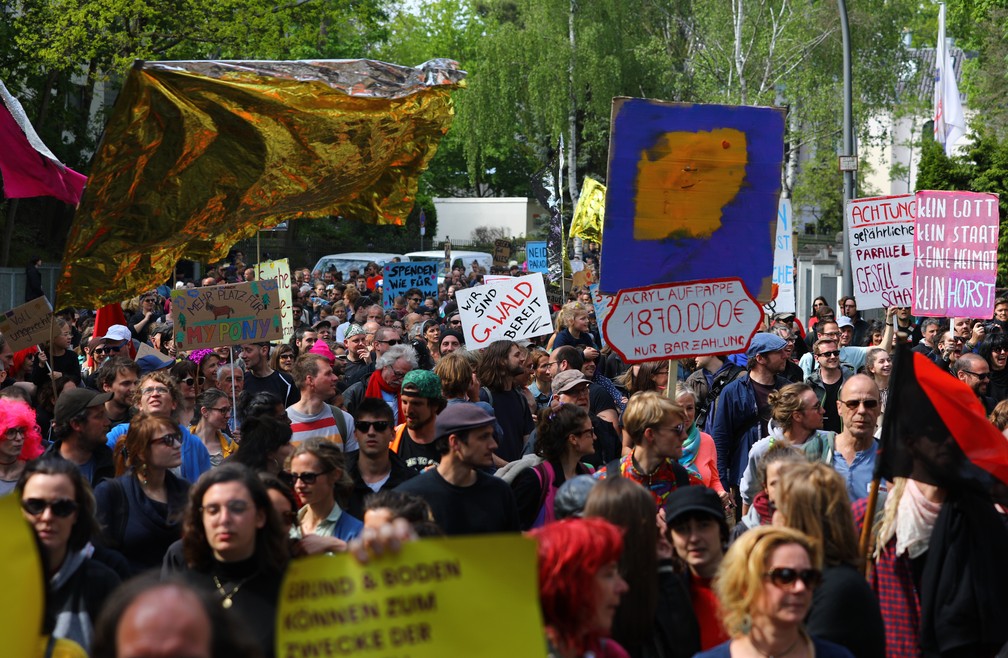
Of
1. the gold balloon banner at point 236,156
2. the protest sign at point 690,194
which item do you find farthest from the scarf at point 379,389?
the protest sign at point 690,194

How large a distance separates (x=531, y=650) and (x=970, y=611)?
7.76 ft

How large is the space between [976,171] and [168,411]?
915 inches

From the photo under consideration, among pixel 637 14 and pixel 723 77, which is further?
pixel 637 14

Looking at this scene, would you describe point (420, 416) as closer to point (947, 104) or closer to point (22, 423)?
point (22, 423)

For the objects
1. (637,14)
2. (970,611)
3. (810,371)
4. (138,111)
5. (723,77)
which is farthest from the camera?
(637,14)

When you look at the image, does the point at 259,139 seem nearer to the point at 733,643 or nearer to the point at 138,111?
the point at 138,111

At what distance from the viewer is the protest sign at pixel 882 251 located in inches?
456

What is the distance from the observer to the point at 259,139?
25.7 feet

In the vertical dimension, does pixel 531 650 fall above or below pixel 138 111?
below

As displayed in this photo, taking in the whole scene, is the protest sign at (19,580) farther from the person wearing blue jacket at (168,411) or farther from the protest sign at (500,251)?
the protest sign at (500,251)

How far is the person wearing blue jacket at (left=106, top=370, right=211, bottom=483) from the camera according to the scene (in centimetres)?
693

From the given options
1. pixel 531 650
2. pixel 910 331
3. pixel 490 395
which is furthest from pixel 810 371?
pixel 531 650

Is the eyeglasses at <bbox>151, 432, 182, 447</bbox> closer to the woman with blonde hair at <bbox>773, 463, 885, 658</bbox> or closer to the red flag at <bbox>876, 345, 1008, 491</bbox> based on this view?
the woman with blonde hair at <bbox>773, 463, 885, 658</bbox>

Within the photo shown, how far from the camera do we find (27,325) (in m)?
10.4
